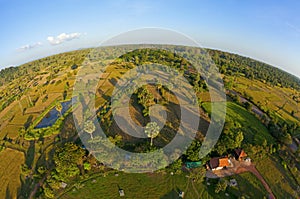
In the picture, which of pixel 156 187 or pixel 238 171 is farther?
pixel 238 171

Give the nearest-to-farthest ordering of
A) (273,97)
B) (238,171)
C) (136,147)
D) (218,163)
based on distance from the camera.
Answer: (218,163)
(238,171)
(136,147)
(273,97)

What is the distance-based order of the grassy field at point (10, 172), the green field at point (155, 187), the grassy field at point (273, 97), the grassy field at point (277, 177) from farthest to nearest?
the grassy field at point (273, 97)
the grassy field at point (10, 172)
the grassy field at point (277, 177)
the green field at point (155, 187)

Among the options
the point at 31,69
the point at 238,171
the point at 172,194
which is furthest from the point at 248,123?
the point at 31,69

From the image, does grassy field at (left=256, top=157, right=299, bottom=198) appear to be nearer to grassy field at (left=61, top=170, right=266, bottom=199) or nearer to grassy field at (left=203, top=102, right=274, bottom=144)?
grassy field at (left=61, top=170, right=266, bottom=199)

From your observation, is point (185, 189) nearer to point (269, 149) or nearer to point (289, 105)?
point (269, 149)

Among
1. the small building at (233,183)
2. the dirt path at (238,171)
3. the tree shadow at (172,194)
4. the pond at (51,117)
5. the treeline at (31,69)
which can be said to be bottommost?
the tree shadow at (172,194)

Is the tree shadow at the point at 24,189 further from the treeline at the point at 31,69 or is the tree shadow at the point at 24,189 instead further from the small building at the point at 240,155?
the treeline at the point at 31,69

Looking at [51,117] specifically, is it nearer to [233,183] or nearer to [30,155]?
[30,155]

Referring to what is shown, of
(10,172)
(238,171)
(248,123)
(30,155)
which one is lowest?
(10,172)

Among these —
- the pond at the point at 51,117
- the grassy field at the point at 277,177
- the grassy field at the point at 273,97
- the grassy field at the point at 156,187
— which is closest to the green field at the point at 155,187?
the grassy field at the point at 156,187
